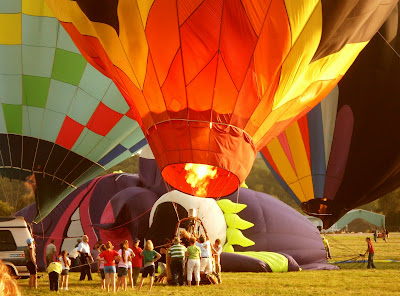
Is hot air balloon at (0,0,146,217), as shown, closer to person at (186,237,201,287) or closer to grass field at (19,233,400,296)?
grass field at (19,233,400,296)

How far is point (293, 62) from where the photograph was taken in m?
6.20

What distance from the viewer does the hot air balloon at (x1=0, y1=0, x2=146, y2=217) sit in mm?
9453

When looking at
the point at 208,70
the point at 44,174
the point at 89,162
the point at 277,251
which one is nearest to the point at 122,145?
the point at 89,162

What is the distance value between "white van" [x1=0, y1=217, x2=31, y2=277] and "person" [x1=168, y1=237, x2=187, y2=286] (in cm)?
274

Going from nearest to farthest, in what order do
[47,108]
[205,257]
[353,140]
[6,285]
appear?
[6,285], [205,257], [47,108], [353,140]

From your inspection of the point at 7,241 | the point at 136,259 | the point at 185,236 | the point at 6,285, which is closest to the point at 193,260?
the point at 185,236

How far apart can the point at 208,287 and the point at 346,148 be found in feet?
15.9

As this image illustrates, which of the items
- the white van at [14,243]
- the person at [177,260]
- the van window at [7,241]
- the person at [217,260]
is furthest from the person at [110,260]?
the van window at [7,241]

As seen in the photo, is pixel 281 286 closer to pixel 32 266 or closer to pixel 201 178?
pixel 201 178

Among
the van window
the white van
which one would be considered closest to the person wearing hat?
the white van

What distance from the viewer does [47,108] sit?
32.5 ft

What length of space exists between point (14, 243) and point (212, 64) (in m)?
5.35

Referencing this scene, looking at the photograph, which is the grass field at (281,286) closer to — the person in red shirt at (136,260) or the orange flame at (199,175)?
the person in red shirt at (136,260)

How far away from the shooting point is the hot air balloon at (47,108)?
9453 mm
